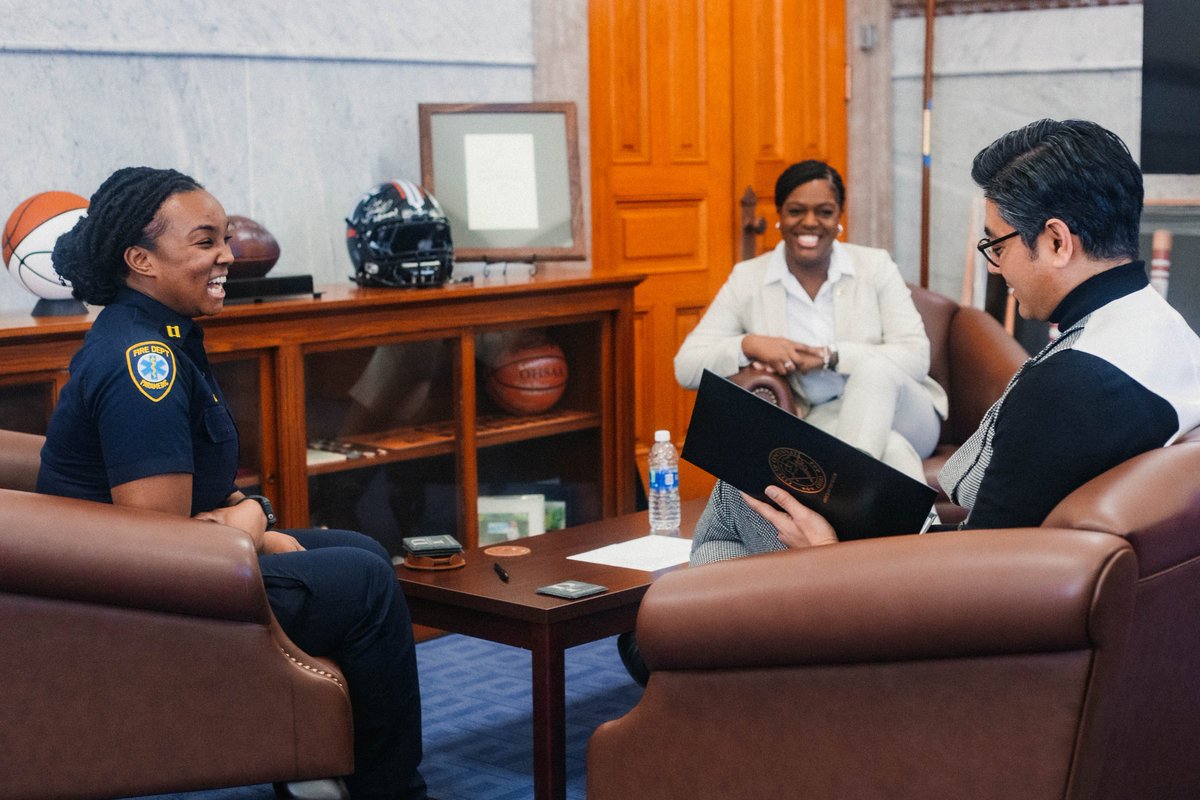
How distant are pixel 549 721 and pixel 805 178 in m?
2.07

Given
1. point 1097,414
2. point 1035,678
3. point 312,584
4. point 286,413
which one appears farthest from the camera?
point 286,413

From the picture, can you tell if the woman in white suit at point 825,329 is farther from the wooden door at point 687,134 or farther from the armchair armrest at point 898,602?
the armchair armrest at point 898,602

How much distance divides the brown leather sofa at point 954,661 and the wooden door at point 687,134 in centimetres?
312

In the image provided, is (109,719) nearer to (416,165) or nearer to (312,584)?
(312,584)

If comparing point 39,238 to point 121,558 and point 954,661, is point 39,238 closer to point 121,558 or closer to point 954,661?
point 121,558

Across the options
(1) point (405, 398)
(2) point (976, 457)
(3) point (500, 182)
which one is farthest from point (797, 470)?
(3) point (500, 182)

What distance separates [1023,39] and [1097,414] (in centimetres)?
417

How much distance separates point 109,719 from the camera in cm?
220

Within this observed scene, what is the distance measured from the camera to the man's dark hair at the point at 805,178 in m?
4.07

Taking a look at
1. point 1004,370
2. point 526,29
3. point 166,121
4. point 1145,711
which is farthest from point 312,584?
point 526,29

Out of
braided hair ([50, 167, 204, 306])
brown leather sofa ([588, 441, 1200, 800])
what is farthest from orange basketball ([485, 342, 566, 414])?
brown leather sofa ([588, 441, 1200, 800])

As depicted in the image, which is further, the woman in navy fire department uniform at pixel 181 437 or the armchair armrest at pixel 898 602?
the woman in navy fire department uniform at pixel 181 437

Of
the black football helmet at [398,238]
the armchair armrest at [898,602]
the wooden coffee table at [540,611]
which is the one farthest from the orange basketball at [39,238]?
the armchair armrest at [898,602]

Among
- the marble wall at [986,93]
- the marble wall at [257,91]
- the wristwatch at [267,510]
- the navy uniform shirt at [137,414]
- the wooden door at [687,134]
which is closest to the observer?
the navy uniform shirt at [137,414]
